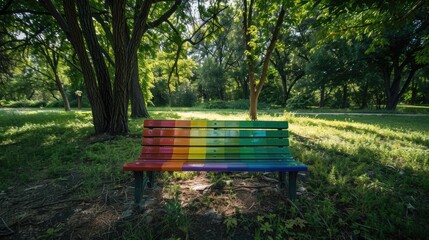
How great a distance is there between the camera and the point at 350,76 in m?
21.6

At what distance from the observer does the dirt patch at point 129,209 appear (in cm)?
212

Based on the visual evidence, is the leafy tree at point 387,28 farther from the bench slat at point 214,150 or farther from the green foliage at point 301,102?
the green foliage at point 301,102

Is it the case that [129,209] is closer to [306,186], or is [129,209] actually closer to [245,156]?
[245,156]

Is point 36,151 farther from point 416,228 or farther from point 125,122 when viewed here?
point 416,228

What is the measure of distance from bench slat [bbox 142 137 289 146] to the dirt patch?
2.05ft

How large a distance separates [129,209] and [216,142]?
132 centimetres

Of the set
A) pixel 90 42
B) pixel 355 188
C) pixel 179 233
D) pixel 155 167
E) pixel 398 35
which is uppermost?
pixel 398 35

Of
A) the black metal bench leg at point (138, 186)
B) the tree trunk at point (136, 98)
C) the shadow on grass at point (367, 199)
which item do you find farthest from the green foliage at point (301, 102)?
the black metal bench leg at point (138, 186)

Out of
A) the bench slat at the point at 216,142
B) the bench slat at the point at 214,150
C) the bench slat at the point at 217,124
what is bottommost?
the bench slat at the point at 214,150

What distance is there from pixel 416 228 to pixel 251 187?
1.70m

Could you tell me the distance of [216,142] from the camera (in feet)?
9.45

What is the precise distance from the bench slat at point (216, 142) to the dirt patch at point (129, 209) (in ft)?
2.05

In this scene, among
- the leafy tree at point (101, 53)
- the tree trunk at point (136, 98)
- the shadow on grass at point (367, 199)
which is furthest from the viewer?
the tree trunk at point (136, 98)

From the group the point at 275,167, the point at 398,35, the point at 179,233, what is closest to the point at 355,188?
the point at 275,167
